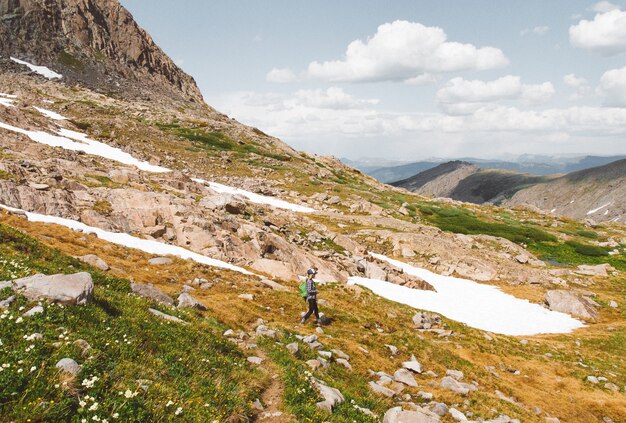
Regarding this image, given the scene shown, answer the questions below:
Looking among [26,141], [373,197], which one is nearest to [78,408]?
[26,141]

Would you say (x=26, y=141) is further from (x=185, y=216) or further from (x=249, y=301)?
(x=249, y=301)

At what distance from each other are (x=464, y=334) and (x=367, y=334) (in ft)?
33.4

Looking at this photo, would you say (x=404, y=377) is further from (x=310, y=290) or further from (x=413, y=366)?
(x=310, y=290)

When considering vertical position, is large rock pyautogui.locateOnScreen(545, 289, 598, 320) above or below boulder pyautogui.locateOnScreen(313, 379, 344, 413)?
below

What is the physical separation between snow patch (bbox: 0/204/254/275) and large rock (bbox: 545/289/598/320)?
1445 inches

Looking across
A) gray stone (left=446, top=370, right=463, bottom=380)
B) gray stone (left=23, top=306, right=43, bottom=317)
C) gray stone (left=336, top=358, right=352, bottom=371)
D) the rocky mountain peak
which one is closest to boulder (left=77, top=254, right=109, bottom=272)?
gray stone (left=23, top=306, right=43, bottom=317)

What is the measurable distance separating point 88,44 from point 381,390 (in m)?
182

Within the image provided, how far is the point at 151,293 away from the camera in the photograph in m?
17.9

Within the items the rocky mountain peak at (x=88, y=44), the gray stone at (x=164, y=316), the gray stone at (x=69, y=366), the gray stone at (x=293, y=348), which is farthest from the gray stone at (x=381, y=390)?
the rocky mountain peak at (x=88, y=44)

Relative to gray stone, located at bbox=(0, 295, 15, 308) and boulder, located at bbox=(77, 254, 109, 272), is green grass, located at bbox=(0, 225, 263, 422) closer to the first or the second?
gray stone, located at bbox=(0, 295, 15, 308)

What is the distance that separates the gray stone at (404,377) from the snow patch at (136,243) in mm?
14774

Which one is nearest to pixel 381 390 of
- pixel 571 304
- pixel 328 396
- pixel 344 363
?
pixel 344 363

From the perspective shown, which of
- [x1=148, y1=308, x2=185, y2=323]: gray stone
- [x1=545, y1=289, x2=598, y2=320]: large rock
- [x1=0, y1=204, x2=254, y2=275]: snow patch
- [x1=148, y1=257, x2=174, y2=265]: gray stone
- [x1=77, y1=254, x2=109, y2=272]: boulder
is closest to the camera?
[x1=148, y1=308, x2=185, y2=323]: gray stone

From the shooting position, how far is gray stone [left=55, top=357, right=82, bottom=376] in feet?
23.2
